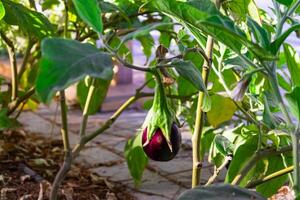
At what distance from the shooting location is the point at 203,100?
85 cm

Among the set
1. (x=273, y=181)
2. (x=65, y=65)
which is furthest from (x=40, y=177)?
(x=65, y=65)

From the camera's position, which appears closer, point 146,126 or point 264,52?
point 264,52

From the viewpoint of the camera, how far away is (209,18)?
562 mm

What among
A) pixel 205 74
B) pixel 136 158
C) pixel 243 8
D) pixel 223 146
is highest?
pixel 243 8

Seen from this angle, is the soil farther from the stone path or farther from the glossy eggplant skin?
the glossy eggplant skin

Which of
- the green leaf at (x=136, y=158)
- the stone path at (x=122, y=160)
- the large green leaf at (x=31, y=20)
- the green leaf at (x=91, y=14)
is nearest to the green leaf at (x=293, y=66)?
the green leaf at (x=91, y=14)

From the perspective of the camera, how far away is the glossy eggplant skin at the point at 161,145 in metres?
0.77

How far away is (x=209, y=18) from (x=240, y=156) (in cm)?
43

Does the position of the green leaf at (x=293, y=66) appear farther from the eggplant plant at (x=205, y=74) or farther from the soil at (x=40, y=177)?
the soil at (x=40, y=177)

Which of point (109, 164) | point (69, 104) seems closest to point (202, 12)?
point (109, 164)

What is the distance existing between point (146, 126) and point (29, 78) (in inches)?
46.3

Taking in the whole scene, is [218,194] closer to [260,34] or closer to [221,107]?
[260,34]

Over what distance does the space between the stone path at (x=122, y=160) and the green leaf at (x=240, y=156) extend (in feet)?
2.39

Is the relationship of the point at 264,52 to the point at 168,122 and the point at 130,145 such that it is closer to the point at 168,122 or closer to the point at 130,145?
the point at 168,122
